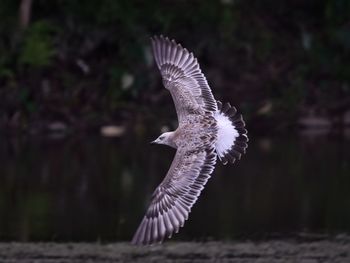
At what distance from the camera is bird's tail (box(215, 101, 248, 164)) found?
32.7ft

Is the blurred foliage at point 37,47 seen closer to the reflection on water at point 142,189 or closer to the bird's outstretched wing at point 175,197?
the reflection on water at point 142,189

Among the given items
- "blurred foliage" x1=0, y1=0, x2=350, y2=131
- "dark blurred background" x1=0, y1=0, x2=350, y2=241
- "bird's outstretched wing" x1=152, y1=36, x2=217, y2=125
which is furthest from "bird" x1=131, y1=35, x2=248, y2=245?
"blurred foliage" x1=0, y1=0, x2=350, y2=131

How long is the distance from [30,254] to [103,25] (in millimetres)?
8708

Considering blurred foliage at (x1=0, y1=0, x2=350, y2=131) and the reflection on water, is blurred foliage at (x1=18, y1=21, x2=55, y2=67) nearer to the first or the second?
blurred foliage at (x1=0, y1=0, x2=350, y2=131)

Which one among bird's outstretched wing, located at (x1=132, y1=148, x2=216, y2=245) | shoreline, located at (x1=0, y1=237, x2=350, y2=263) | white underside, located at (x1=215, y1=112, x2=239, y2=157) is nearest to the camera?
bird's outstretched wing, located at (x1=132, y1=148, x2=216, y2=245)

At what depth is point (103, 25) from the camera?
19078mm

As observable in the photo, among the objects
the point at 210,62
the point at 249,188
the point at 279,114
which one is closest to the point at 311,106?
the point at 279,114

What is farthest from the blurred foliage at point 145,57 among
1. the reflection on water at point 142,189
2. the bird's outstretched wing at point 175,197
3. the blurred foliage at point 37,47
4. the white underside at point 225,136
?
the bird's outstretched wing at point 175,197

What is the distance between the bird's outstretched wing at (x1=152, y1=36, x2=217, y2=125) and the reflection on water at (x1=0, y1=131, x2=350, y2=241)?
169cm

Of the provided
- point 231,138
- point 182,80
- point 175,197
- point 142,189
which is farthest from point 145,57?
point 175,197

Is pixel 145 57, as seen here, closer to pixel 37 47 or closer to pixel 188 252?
pixel 37 47

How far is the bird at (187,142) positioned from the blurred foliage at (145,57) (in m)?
7.64

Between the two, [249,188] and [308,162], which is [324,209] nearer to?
[249,188]

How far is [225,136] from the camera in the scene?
996 centimetres
